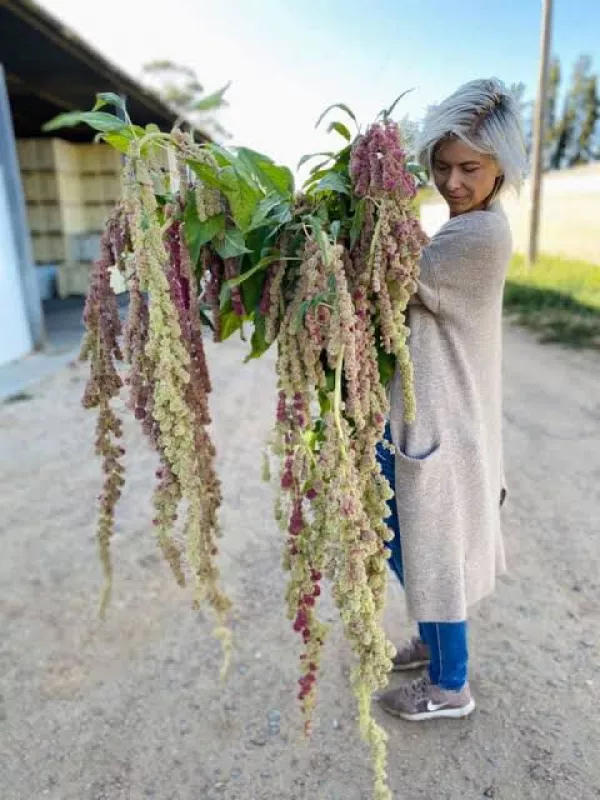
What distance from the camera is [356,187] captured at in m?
1.16

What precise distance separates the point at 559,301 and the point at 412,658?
23.7ft

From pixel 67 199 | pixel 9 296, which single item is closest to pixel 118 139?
pixel 9 296

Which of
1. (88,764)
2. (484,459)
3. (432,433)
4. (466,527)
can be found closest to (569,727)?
(466,527)

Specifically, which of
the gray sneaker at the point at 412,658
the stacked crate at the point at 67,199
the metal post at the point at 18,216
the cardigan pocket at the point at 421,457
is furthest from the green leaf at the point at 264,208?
the stacked crate at the point at 67,199

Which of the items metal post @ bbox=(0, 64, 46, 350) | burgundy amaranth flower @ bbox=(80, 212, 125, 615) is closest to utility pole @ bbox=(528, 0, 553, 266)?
metal post @ bbox=(0, 64, 46, 350)

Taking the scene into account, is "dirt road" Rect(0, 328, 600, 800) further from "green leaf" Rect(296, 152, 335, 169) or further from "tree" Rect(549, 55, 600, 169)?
"tree" Rect(549, 55, 600, 169)

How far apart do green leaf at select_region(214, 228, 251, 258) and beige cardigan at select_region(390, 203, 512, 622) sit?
400 millimetres

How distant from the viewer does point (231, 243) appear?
3.90ft

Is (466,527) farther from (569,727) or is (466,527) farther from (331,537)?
(569,727)

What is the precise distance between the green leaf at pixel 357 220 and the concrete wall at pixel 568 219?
10.5m

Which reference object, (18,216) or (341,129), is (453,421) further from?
(18,216)

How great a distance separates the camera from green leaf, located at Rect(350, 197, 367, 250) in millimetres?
1183

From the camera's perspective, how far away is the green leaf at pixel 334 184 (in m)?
1.19

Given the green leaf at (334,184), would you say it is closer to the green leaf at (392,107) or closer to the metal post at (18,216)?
the green leaf at (392,107)
